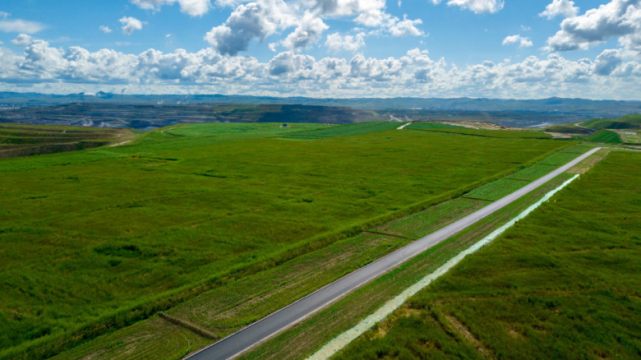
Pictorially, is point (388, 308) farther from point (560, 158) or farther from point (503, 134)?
point (503, 134)

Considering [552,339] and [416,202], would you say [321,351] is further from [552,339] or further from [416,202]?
[416,202]

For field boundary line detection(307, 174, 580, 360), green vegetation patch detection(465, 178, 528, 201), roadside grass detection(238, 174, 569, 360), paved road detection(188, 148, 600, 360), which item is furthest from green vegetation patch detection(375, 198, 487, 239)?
field boundary line detection(307, 174, 580, 360)

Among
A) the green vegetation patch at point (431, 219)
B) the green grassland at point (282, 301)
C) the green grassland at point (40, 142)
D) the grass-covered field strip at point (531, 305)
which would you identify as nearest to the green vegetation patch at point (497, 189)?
the green vegetation patch at point (431, 219)

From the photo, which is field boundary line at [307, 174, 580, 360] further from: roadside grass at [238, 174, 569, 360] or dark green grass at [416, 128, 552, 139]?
dark green grass at [416, 128, 552, 139]

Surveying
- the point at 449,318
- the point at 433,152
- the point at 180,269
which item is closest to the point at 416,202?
the point at 449,318

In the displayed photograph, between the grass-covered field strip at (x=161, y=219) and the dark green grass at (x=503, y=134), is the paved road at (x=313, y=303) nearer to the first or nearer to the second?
the grass-covered field strip at (x=161, y=219)

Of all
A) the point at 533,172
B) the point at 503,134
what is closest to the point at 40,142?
the point at 533,172
